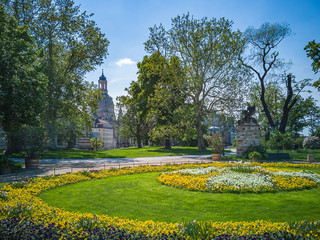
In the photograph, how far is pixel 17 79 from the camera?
51.8 ft

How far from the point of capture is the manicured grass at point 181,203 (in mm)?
6801

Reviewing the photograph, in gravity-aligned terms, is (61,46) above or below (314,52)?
above

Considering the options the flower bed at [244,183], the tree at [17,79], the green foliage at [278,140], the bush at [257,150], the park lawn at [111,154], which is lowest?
the park lawn at [111,154]

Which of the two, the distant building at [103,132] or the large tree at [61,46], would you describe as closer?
the large tree at [61,46]

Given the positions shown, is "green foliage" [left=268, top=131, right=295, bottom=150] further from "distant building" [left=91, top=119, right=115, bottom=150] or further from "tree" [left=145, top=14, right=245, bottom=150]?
"distant building" [left=91, top=119, right=115, bottom=150]

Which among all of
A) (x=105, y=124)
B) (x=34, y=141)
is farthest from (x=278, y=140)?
(x=105, y=124)

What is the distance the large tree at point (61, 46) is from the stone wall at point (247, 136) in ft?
56.9

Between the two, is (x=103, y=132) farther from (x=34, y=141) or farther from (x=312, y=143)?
(x=34, y=141)

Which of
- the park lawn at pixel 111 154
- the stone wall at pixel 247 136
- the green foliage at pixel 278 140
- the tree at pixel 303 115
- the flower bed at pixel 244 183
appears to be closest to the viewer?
the flower bed at pixel 244 183

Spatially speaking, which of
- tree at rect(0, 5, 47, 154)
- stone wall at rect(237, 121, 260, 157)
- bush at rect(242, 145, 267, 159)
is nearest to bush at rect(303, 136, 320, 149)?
stone wall at rect(237, 121, 260, 157)

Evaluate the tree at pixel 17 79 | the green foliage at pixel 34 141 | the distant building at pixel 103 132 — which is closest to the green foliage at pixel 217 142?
the green foliage at pixel 34 141

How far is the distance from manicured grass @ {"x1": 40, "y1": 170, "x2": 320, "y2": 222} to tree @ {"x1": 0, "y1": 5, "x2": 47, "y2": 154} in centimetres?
825

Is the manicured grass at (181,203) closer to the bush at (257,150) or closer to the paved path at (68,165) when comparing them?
the paved path at (68,165)

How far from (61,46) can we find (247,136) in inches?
856
